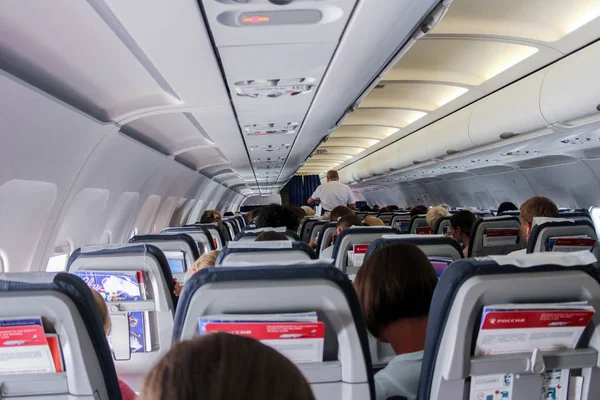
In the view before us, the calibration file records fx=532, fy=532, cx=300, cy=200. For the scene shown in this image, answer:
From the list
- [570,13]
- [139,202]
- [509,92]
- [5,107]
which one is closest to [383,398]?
[5,107]

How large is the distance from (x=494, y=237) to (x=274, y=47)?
3159 millimetres

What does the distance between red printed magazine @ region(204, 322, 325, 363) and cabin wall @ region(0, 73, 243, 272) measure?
7.58 feet

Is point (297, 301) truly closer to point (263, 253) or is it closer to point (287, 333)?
point (287, 333)

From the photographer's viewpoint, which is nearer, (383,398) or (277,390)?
(277,390)

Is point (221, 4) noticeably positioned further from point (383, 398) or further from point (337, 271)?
point (383, 398)

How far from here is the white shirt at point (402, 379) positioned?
6.44ft

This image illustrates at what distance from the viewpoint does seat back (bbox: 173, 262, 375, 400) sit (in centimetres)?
162

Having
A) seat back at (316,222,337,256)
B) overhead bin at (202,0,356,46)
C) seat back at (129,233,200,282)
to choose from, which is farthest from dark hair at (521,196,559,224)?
seat back at (129,233,200,282)

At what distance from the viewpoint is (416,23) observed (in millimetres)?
3322

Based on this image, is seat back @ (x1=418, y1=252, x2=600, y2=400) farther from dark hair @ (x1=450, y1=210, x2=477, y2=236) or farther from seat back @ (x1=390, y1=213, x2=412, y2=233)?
seat back @ (x1=390, y1=213, x2=412, y2=233)

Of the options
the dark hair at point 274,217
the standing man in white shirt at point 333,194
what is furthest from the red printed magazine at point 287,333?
the standing man in white shirt at point 333,194

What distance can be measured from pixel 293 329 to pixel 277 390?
36.3 inches

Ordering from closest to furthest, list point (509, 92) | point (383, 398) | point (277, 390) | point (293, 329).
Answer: point (277, 390) → point (293, 329) → point (383, 398) → point (509, 92)

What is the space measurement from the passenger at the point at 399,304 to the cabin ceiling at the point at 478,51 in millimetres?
4003
